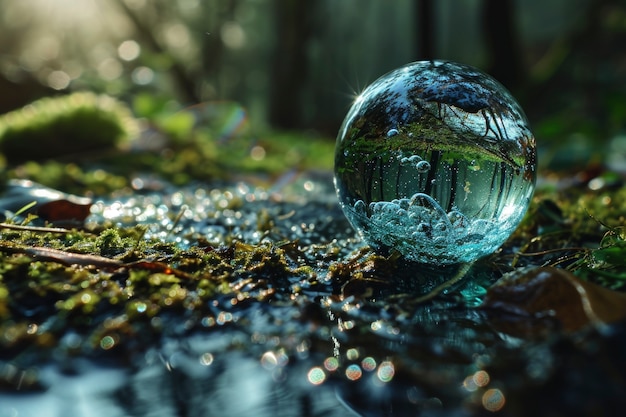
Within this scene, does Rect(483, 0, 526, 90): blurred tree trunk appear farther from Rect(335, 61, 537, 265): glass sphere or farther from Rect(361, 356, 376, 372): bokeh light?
Rect(361, 356, 376, 372): bokeh light

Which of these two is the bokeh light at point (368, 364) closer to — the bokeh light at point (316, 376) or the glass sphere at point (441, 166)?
the bokeh light at point (316, 376)

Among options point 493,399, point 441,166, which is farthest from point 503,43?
point 493,399

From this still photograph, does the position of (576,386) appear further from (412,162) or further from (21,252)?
(21,252)

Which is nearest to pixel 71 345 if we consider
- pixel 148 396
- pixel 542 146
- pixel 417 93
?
pixel 148 396

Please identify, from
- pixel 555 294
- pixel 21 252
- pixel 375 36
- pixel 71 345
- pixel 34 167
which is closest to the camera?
pixel 71 345

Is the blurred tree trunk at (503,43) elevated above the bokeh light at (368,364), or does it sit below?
below

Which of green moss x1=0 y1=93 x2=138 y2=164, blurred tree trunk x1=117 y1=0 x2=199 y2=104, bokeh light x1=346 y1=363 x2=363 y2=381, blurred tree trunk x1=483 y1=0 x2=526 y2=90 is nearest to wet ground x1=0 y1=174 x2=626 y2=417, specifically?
bokeh light x1=346 y1=363 x2=363 y2=381

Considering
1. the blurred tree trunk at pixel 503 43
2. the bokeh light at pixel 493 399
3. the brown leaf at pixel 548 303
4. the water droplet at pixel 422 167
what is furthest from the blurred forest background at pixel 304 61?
the bokeh light at pixel 493 399
